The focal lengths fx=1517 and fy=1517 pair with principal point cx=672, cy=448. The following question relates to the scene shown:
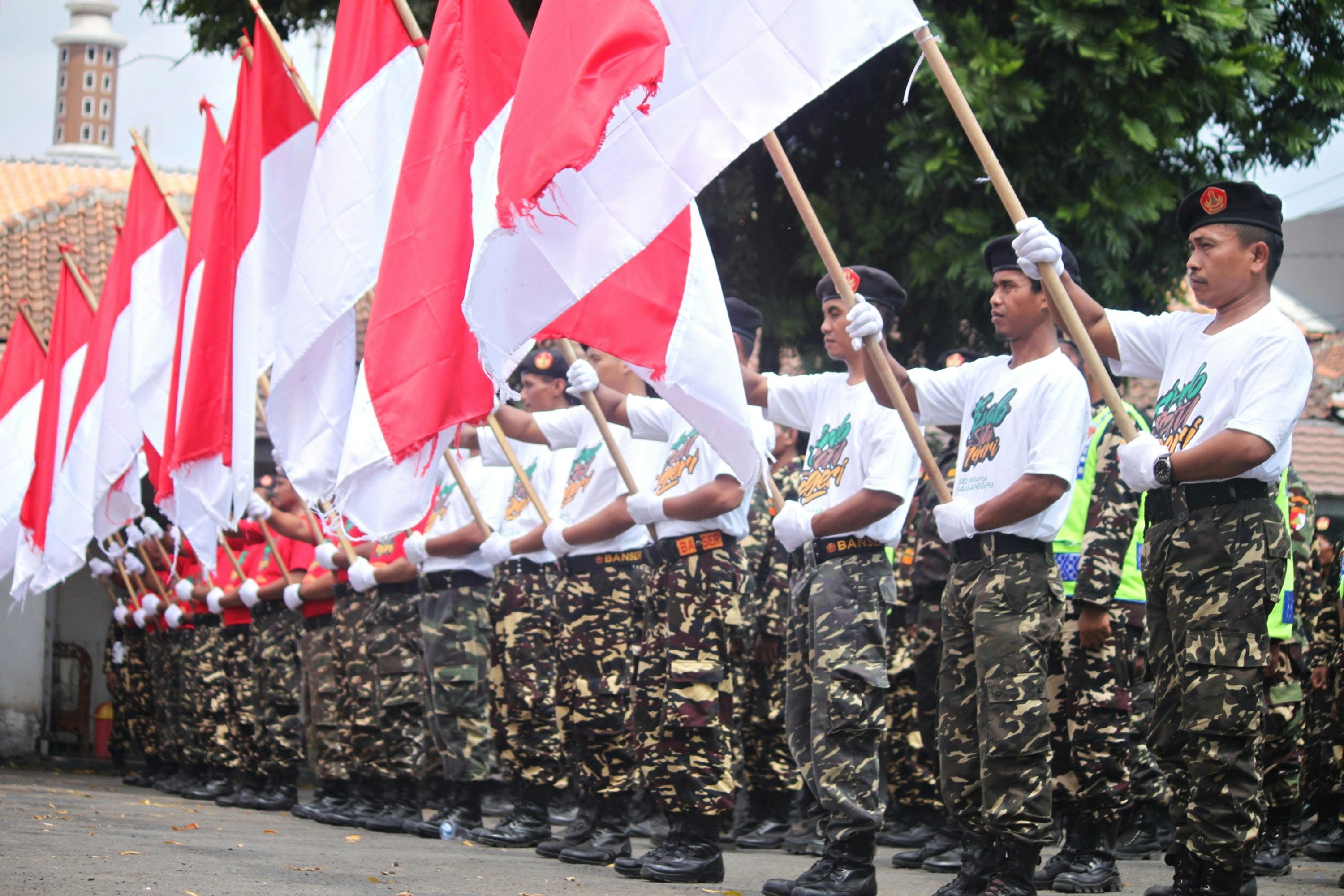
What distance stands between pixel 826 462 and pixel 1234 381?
1.97m

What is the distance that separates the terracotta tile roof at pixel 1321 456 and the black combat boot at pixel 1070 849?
626 inches

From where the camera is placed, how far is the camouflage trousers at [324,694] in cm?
941

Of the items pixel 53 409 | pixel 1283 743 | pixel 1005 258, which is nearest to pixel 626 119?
pixel 1005 258

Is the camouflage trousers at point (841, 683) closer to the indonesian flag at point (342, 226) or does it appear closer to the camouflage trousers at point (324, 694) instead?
the indonesian flag at point (342, 226)

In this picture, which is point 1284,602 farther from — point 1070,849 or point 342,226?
point 342,226

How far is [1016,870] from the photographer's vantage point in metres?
5.22

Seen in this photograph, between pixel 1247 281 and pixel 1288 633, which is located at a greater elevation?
pixel 1247 281

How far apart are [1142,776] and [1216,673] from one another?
2.76 meters

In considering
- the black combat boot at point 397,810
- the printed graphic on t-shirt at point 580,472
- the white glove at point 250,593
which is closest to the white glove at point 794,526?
the printed graphic on t-shirt at point 580,472

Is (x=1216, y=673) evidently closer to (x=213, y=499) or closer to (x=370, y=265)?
(x=370, y=265)

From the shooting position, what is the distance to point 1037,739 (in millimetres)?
5258

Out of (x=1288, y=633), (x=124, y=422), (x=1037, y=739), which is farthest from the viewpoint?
(x=124, y=422)

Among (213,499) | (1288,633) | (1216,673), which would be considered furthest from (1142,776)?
(213,499)

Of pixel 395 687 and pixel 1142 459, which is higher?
pixel 1142 459
